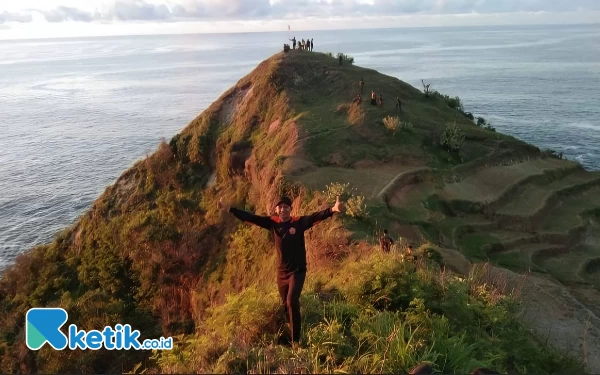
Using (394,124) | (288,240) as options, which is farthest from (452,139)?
(288,240)

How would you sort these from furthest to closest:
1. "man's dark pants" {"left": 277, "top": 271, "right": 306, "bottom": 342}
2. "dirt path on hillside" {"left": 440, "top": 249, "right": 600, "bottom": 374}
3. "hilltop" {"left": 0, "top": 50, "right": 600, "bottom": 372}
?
"dirt path on hillside" {"left": 440, "top": 249, "right": 600, "bottom": 374}
"hilltop" {"left": 0, "top": 50, "right": 600, "bottom": 372}
"man's dark pants" {"left": 277, "top": 271, "right": 306, "bottom": 342}

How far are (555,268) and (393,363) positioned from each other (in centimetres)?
1377

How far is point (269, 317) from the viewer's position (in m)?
7.07

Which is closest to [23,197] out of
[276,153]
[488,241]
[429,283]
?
[276,153]

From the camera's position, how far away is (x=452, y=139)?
2455 centimetres

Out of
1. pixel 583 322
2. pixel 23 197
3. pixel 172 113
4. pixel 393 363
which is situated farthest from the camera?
pixel 172 113

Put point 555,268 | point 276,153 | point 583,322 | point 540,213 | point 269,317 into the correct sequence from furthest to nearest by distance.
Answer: point 276,153
point 540,213
point 555,268
point 583,322
point 269,317

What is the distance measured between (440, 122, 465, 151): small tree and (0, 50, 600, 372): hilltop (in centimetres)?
13

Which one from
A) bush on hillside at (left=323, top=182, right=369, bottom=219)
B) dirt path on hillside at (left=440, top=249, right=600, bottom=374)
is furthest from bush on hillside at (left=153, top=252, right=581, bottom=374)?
bush on hillside at (left=323, top=182, right=369, bottom=219)

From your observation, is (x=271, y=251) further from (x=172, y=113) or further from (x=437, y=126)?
(x=172, y=113)

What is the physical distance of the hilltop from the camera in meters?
6.93

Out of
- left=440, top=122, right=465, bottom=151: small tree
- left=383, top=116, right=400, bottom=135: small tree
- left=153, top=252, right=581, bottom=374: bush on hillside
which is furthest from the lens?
left=383, top=116, right=400, bottom=135: small tree

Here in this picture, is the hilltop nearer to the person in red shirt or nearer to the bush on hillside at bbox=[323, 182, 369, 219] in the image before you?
the bush on hillside at bbox=[323, 182, 369, 219]

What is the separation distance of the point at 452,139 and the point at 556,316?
48.8ft
